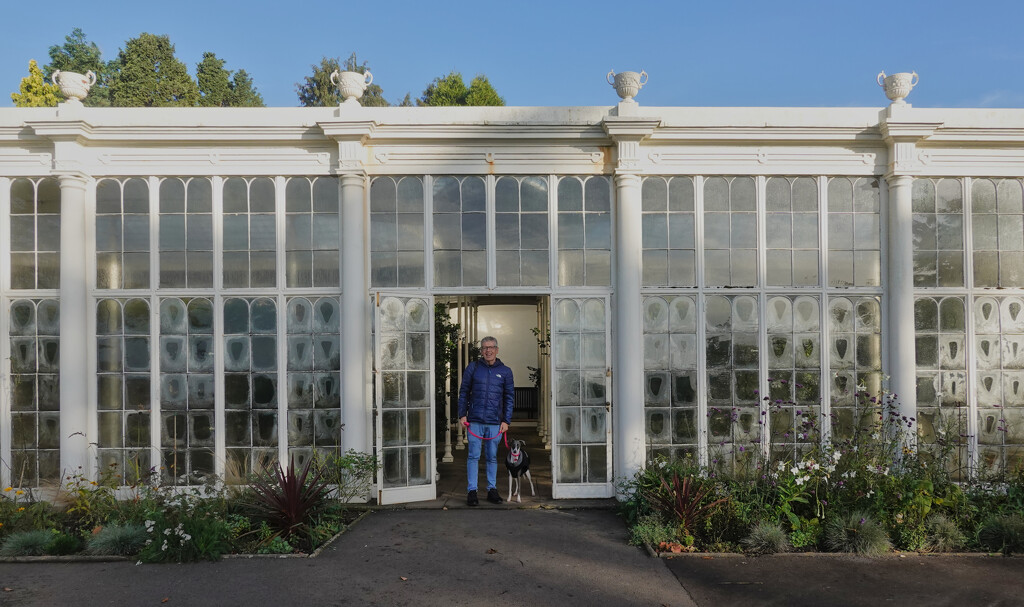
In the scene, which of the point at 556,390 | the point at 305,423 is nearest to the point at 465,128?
the point at 556,390

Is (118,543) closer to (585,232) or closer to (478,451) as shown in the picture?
(478,451)

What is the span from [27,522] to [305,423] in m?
2.52

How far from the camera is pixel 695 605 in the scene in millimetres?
4637

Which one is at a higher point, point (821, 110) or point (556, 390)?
point (821, 110)

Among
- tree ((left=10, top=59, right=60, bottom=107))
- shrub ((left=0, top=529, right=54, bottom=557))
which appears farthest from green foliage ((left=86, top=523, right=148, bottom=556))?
tree ((left=10, top=59, right=60, bottom=107))

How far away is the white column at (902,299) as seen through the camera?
7320mm

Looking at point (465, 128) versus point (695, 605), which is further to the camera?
point (465, 128)

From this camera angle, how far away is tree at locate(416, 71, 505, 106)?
99.2 feet

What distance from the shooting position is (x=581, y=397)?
749cm

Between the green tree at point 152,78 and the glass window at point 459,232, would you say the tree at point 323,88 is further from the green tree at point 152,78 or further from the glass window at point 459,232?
the glass window at point 459,232

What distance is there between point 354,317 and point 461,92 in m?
25.3

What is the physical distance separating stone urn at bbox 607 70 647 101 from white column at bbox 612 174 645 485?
2.84 feet

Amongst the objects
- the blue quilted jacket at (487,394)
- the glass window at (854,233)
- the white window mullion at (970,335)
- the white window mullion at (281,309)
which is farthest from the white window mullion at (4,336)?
the white window mullion at (970,335)

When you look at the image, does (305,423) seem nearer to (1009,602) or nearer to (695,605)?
(695,605)
